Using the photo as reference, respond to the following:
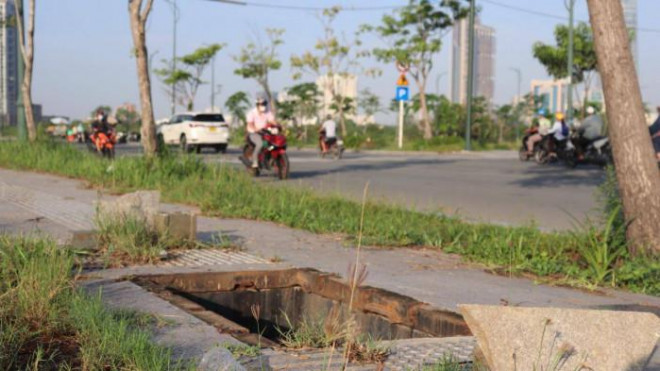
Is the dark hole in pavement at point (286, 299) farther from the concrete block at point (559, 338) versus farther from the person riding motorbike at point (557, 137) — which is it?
the person riding motorbike at point (557, 137)

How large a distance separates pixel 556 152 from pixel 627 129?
18.7 metres

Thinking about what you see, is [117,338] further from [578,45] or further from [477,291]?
[578,45]

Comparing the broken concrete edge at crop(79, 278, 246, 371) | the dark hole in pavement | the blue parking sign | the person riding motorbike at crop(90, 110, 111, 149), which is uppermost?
the blue parking sign

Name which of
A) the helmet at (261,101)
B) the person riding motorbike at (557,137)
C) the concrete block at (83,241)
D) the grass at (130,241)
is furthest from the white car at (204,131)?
the concrete block at (83,241)

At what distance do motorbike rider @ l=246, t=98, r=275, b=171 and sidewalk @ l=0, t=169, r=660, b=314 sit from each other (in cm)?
626

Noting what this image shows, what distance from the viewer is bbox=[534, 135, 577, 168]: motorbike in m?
24.0

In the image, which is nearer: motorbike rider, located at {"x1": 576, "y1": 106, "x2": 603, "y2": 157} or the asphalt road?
the asphalt road

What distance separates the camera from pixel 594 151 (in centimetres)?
2452

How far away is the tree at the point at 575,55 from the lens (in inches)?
1618

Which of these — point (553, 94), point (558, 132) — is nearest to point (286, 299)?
point (558, 132)

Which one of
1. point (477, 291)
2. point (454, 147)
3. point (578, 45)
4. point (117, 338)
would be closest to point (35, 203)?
point (477, 291)

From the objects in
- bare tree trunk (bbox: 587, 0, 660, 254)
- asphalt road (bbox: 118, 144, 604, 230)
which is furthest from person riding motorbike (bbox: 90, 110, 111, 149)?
bare tree trunk (bbox: 587, 0, 660, 254)

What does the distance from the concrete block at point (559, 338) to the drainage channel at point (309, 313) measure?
29.7 inches

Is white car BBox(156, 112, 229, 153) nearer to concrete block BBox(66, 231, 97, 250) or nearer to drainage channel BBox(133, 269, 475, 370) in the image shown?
concrete block BBox(66, 231, 97, 250)
